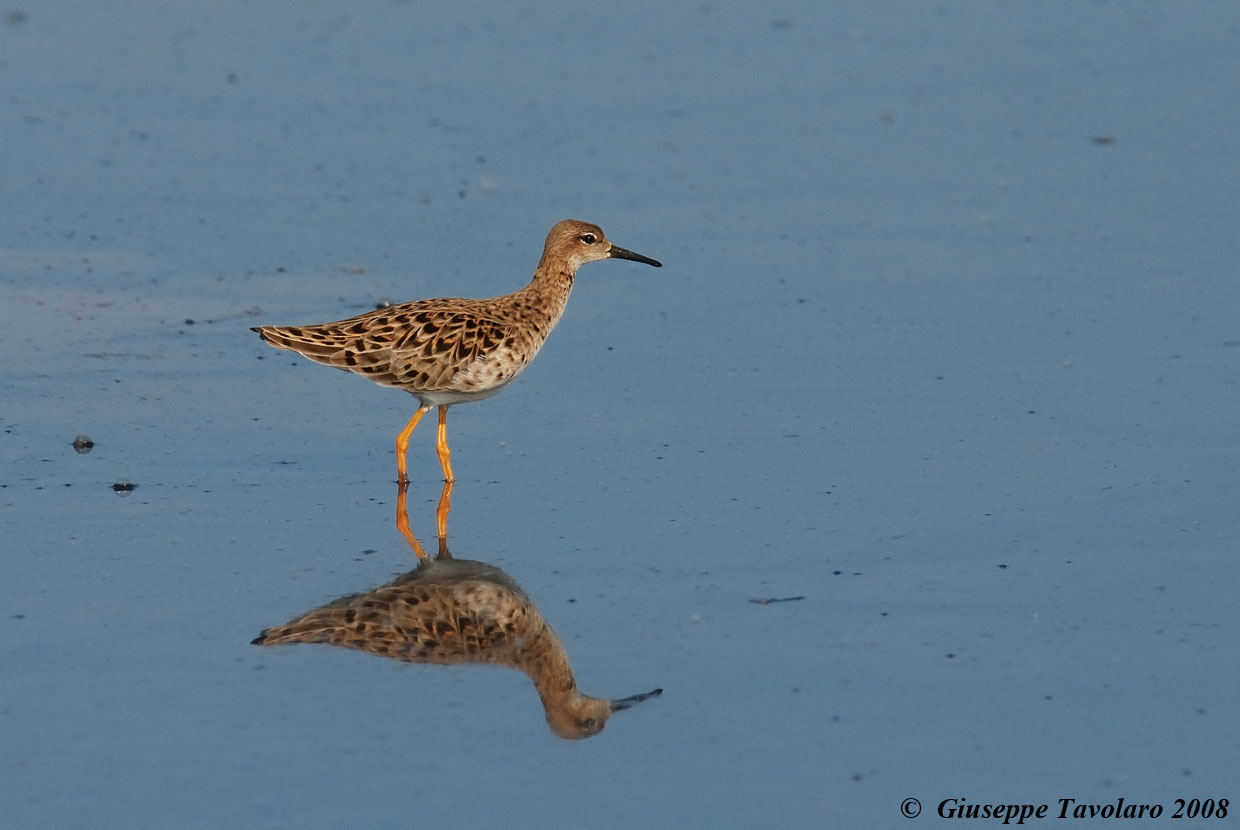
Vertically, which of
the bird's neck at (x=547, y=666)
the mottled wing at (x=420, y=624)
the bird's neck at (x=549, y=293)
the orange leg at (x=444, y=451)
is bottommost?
the bird's neck at (x=547, y=666)

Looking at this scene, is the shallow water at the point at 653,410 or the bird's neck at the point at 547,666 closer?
the shallow water at the point at 653,410

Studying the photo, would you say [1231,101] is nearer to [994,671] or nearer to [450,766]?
[994,671]

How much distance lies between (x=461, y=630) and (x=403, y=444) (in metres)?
2.13

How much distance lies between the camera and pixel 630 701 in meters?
6.87

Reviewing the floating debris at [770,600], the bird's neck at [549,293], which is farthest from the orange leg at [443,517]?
the floating debris at [770,600]

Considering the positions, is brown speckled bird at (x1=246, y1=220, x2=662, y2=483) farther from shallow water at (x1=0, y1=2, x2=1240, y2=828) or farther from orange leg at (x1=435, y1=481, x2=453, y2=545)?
shallow water at (x1=0, y1=2, x2=1240, y2=828)

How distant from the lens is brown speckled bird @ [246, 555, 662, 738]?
6871 millimetres

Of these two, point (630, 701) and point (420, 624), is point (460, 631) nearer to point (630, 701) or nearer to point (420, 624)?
point (420, 624)

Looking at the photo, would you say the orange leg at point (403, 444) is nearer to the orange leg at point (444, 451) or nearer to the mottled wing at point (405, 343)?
the orange leg at point (444, 451)

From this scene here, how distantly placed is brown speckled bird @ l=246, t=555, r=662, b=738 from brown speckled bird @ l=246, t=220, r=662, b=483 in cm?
147

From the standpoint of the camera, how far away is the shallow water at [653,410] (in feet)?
21.4

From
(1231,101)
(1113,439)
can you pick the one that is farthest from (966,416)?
(1231,101)

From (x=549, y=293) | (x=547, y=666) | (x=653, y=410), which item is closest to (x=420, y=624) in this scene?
(x=547, y=666)

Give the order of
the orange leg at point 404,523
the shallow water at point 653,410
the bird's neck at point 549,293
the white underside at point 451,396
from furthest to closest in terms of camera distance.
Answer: the bird's neck at point 549,293, the white underside at point 451,396, the orange leg at point 404,523, the shallow water at point 653,410
